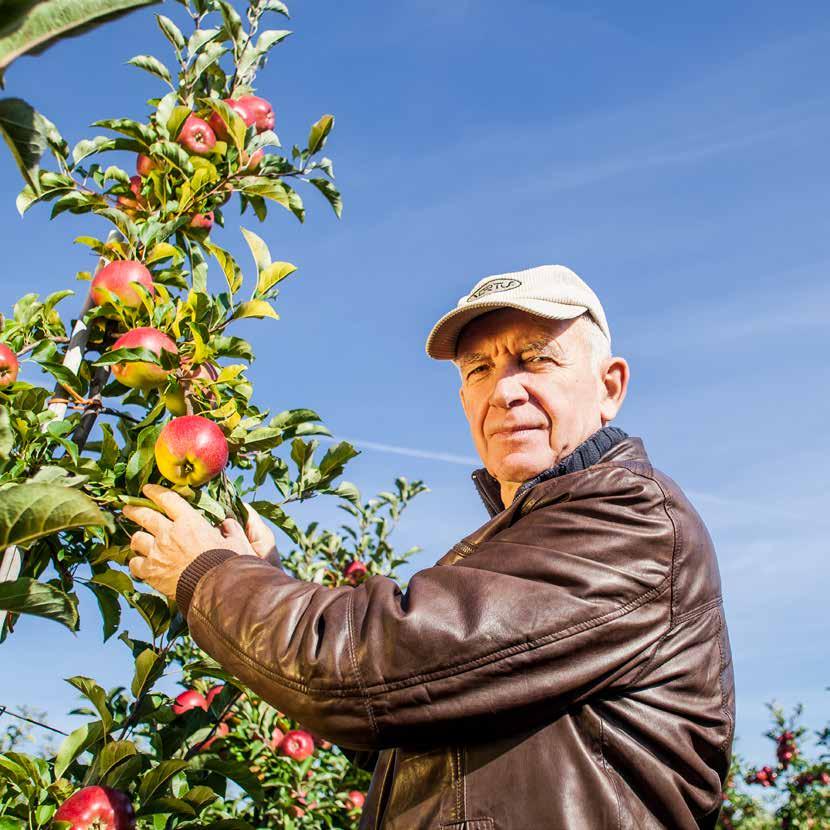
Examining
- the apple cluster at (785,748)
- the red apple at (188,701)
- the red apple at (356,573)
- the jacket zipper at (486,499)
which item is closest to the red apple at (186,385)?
the jacket zipper at (486,499)

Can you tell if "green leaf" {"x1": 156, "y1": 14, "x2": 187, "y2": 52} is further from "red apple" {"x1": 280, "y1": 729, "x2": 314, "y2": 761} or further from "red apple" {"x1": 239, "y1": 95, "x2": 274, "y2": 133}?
"red apple" {"x1": 280, "y1": 729, "x2": 314, "y2": 761}

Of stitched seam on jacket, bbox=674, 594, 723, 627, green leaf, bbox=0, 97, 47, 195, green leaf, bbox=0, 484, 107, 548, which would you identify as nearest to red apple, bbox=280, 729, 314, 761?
stitched seam on jacket, bbox=674, 594, 723, 627

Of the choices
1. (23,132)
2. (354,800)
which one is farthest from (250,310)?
(354,800)

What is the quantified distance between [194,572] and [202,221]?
110cm

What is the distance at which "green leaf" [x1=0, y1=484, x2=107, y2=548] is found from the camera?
1.21 metres

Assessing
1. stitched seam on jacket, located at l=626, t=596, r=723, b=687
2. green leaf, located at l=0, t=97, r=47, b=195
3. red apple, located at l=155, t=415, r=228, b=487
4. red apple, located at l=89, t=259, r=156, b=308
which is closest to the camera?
green leaf, located at l=0, t=97, r=47, b=195

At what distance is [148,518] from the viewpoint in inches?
67.8

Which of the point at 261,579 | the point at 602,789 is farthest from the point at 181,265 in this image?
the point at 602,789

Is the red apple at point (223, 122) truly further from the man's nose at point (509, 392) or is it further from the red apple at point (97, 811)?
the red apple at point (97, 811)

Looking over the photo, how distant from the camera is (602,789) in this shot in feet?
4.59

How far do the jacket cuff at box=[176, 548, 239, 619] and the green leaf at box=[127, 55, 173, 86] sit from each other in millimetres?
1401

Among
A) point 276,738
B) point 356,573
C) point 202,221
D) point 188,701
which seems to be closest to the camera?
point 202,221

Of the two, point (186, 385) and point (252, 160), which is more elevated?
point (252, 160)

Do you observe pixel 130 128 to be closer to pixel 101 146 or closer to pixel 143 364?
pixel 101 146
